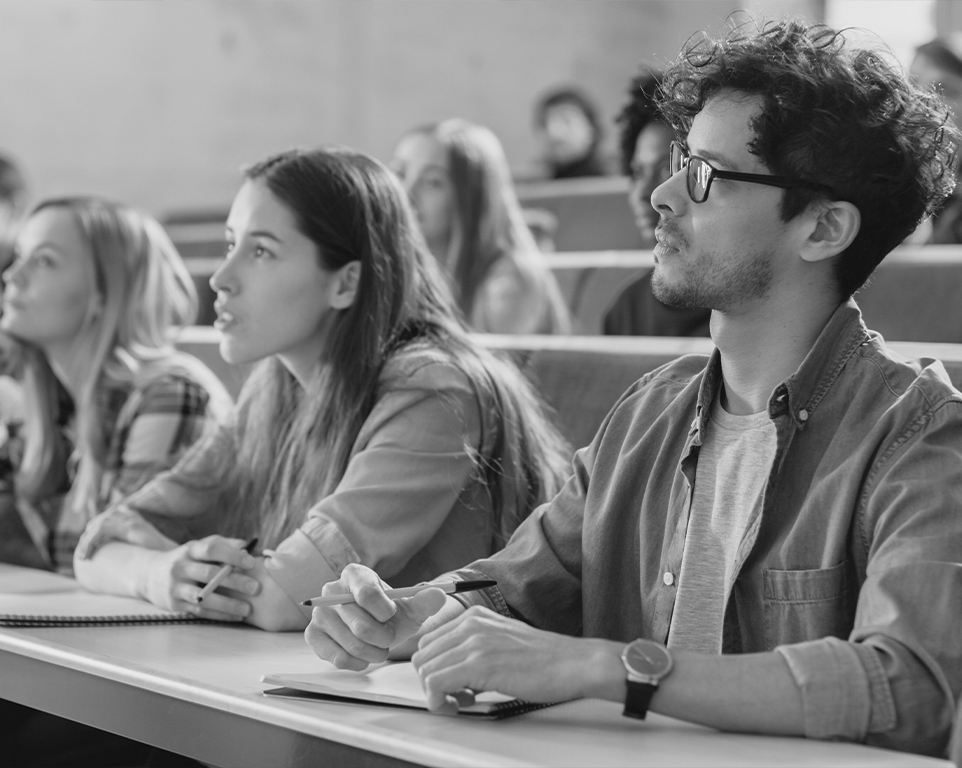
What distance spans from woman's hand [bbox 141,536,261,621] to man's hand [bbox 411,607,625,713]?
1.58ft

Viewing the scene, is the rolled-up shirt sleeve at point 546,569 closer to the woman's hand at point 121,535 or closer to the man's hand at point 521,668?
the man's hand at point 521,668

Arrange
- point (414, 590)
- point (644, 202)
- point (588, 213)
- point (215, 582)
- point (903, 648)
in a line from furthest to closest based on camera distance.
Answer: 1. point (588, 213)
2. point (644, 202)
3. point (215, 582)
4. point (414, 590)
5. point (903, 648)

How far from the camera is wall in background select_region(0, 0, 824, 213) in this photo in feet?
17.7

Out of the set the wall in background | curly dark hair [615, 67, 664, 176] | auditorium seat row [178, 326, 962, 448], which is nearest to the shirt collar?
auditorium seat row [178, 326, 962, 448]

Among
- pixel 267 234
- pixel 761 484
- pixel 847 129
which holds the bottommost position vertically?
pixel 761 484

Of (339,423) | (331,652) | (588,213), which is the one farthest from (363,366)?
(588,213)

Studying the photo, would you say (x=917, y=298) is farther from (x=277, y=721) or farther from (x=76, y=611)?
(x=277, y=721)

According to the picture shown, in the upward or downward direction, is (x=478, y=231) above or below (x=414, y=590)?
→ above

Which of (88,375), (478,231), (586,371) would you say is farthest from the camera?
(478,231)

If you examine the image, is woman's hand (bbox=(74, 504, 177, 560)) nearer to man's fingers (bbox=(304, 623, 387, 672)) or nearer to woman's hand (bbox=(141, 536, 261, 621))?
woman's hand (bbox=(141, 536, 261, 621))

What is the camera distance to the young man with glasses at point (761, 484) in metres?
0.98

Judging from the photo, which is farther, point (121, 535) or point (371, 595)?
point (121, 535)

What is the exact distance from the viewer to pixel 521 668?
999mm

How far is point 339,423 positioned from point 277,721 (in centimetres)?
67
